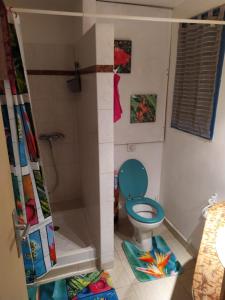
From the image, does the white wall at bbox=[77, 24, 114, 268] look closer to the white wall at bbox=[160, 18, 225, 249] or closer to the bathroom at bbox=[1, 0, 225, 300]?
the bathroom at bbox=[1, 0, 225, 300]

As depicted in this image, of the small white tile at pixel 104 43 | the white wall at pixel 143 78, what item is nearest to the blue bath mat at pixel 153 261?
the white wall at pixel 143 78

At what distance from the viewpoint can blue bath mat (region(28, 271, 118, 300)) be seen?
1.73 m

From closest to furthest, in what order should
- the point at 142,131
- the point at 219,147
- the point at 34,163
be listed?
the point at 34,163, the point at 219,147, the point at 142,131

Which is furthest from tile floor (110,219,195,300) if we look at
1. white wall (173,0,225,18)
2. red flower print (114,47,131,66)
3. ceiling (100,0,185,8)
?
ceiling (100,0,185,8)

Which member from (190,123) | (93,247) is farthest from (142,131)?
(93,247)

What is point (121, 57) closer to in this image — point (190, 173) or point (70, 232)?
point (190, 173)

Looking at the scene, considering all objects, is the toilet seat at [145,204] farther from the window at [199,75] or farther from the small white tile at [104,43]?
the small white tile at [104,43]

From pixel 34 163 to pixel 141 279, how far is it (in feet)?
4.44

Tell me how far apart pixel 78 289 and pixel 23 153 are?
123 centimetres

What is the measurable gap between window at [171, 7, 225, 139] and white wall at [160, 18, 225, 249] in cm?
7

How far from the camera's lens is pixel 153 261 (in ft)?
6.81

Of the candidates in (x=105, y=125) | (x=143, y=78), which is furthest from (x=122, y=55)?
(x=105, y=125)

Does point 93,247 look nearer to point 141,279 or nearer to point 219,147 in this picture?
point 141,279

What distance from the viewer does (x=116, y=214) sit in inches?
→ 100.0
